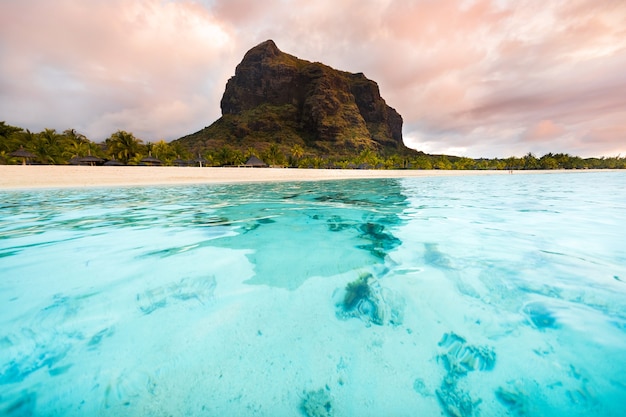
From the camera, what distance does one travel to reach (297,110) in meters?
161

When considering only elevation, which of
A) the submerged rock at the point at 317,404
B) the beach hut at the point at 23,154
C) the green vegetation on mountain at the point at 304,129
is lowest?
the submerged rock at the point at 317,404

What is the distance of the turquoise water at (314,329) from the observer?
1568mm

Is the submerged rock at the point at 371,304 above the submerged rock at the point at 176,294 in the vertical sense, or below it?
above

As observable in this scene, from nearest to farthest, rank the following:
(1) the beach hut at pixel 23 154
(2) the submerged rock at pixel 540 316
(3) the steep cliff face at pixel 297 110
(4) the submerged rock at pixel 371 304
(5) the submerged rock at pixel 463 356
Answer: (5) the submerged rock at pixel 463 356, (2) the submerged rock at pixel 540 316, (4) the submerged rock at pixel 371 304, (1) the beach hut at pixel 23 154, (3) the steep cliff face at pixel 297 110

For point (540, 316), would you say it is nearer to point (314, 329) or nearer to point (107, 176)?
point (314, 329)

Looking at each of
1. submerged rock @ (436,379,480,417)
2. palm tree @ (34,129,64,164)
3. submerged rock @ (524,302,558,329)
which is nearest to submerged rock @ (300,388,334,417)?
submerged rock @ (436,379,480,417)

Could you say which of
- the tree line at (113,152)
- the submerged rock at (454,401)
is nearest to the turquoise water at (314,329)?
the submerged rock at (454,401)

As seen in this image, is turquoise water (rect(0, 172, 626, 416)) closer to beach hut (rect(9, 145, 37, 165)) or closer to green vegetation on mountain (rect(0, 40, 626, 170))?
beach hut (rect(9, 145, 37, 165))

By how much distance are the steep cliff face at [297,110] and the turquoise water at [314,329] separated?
5025 inches

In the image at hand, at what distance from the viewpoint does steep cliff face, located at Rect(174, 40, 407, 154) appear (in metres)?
137

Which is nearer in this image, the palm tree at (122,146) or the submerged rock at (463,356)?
the submerged rock at (463,356)

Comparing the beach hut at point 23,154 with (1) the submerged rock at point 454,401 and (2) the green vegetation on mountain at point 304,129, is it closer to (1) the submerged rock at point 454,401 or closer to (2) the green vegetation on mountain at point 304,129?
(2) the green vegetation on mountain at point 304,129

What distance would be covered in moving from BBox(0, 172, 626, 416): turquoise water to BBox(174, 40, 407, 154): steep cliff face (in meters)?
128

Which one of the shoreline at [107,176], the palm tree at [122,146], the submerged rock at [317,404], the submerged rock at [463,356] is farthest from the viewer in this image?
the palm tree at [122,146]
